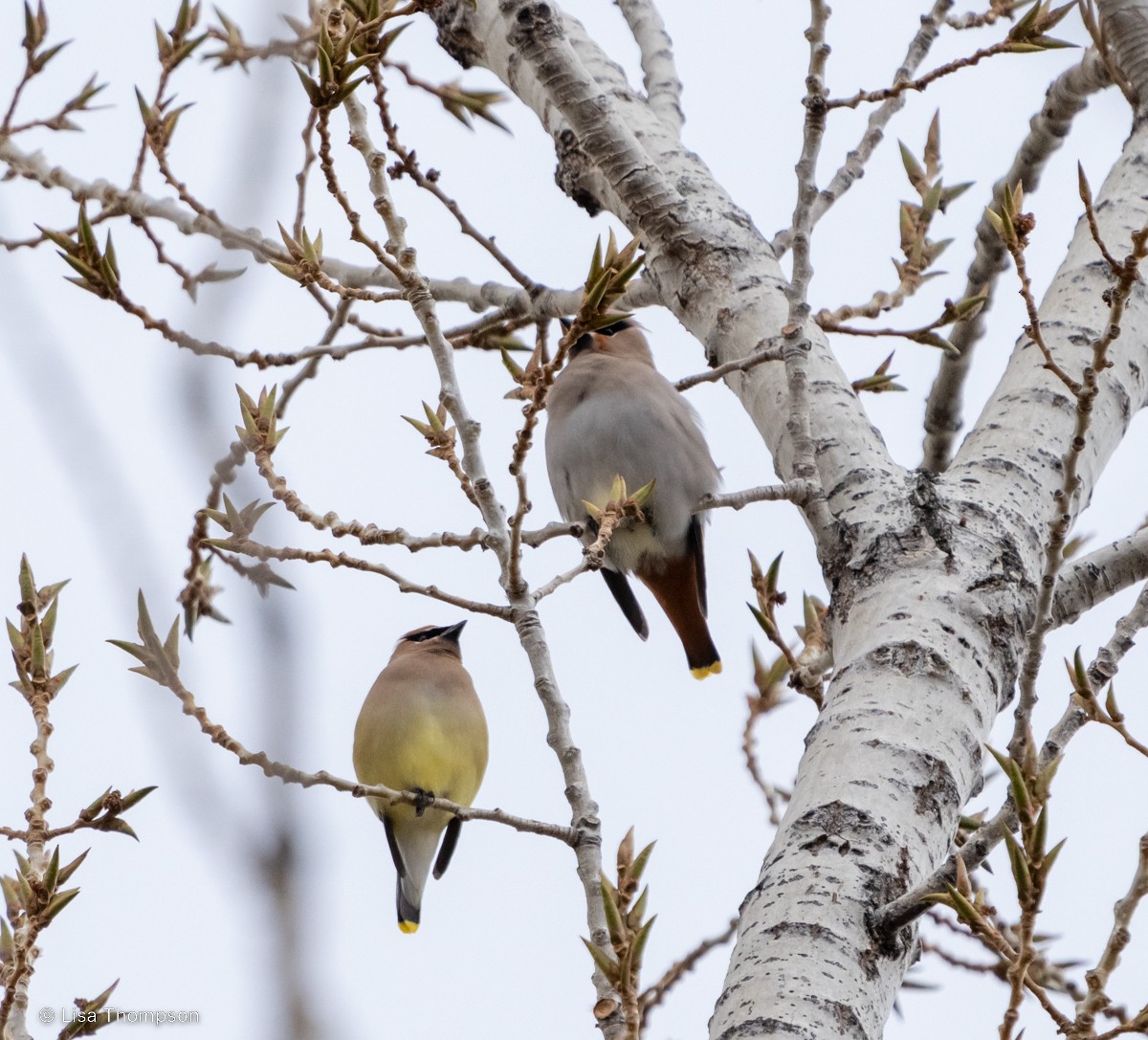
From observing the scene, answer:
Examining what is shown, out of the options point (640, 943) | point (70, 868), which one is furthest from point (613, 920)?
point (70, 868)

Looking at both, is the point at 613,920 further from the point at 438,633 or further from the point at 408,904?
the point at 438,633

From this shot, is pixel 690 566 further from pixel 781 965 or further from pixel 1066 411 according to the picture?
pixel 781 965

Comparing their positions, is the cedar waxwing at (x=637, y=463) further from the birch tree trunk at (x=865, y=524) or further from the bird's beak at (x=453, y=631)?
the birch tree trunk at (x=865, y=524)

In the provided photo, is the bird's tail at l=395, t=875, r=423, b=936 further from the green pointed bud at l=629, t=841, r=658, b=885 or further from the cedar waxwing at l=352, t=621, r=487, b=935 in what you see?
the green pointed bud at l=629, t=841, r=658, b=885

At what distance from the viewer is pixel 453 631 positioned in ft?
17.1

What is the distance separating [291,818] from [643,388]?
3.50 m

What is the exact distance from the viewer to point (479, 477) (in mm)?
1867

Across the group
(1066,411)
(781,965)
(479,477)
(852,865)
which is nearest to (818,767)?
(852,865)

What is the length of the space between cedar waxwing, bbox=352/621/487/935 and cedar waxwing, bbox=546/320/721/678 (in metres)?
0.66

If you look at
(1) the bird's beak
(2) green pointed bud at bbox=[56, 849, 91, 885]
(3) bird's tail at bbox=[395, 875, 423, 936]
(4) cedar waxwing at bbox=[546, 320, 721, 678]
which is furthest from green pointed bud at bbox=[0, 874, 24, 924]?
(1) the bird's beak

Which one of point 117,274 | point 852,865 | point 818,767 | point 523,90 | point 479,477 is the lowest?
point 852,865

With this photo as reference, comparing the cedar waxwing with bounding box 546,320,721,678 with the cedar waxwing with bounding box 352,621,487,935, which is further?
the cedar waxwing with bounding box 352,621,487,935

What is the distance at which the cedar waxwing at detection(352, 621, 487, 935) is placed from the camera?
14.3 feet

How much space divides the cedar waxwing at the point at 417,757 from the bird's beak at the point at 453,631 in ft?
1.66
